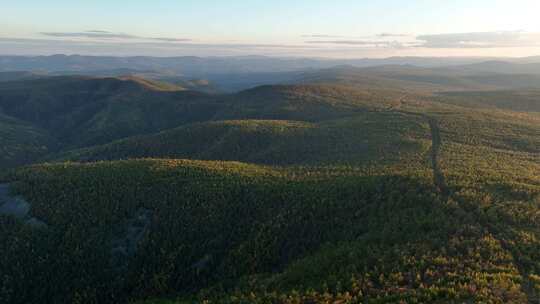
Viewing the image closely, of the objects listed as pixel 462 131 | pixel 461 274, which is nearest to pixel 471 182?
pixel 461 274

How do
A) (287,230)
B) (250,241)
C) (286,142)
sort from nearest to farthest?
(250,241) < (287,230) < (286,142)

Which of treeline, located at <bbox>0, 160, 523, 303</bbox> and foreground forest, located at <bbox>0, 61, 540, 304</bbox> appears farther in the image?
foreground forest, located at <bbox>0, 61, 540, 304</bbox>

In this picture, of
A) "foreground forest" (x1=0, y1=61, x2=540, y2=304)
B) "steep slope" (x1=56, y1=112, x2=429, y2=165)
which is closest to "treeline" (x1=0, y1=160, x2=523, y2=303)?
"foreground forest" (x1=0, y1=61, x2=540, y2=304)

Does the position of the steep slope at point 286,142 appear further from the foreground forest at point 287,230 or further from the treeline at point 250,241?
the treeline at point 250,241

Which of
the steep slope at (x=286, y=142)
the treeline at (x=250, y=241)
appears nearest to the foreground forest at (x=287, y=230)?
the treeline at (x=250, y=241)

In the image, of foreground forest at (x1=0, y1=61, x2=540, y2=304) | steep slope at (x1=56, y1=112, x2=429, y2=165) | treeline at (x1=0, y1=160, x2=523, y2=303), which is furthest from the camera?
steep slope at (x1=56, y1=112, x2=429, y2=165)

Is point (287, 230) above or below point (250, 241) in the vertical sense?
above

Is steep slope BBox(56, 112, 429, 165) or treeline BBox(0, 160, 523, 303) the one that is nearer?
treeline BBox(0, 160, 523, 303)

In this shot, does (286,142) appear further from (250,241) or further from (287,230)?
(250,241)

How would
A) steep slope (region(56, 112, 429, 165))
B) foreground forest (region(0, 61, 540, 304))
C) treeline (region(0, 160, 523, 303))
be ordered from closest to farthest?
treeline (region(0, 160, 523, 303)) → foreground forest (region(0, 61, 540, 304)) → steep slope (region(56, 112, 429, 165))

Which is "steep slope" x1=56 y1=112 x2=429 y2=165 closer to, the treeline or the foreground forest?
the foreground forest

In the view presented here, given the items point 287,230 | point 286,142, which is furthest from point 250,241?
point 286,142

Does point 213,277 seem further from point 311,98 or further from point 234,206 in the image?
point 311,98
